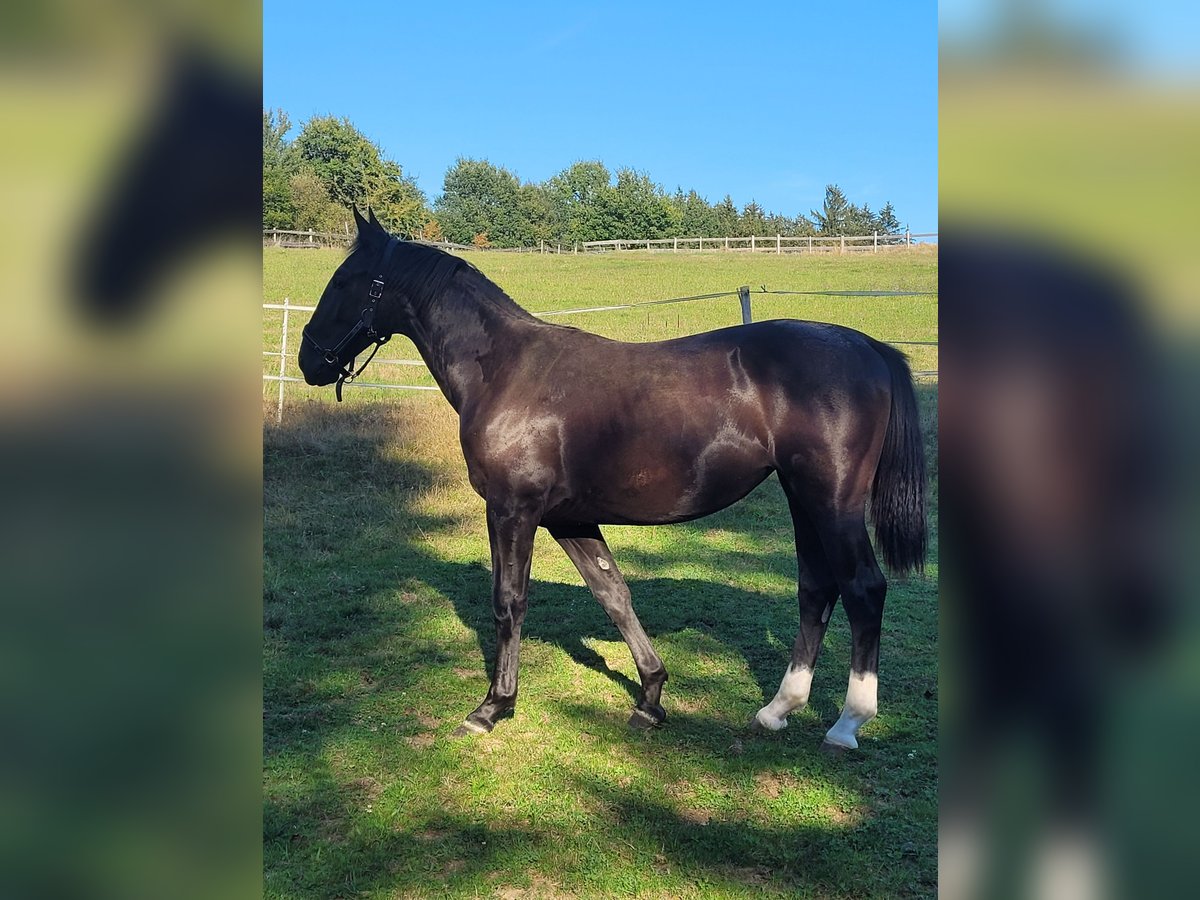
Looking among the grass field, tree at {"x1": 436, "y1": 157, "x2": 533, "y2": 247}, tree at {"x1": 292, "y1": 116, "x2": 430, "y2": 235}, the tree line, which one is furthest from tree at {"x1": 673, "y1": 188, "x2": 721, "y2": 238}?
the grass field

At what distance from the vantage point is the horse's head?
439cm

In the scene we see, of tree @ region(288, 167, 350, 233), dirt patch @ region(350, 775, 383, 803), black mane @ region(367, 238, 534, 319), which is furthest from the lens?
tree @ region(288, 167, 350, 233)

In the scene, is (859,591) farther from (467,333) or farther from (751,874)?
(467,333)

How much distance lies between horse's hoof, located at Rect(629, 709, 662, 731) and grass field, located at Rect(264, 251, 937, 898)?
0.06m

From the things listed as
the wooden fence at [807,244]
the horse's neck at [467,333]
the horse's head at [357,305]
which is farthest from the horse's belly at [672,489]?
the wooden fence at [807,244]

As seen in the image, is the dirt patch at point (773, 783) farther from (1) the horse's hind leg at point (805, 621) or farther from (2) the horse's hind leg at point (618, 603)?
(2) the horse's hind leg at point (618, 603)

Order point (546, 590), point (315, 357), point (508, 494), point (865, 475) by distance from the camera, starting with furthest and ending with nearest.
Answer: point (546, 590) < point (315, 357) < point (508, 494) < point (865, 475)

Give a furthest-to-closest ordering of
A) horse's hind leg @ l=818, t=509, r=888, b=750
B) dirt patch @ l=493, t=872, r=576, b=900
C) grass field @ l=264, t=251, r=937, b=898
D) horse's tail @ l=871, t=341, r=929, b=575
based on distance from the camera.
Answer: horse's tail @ l=871, t=341, r=929, b=575, horse's hind leg @ l=818, t=509, r=888, b=750, grass field @ l=264, t=251, r=937, b=898, dirt patch @ l=493, t=872, r=576, b=900

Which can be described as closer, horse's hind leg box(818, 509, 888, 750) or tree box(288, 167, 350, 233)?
horse's hind leg box(818, 509, 888, 750)

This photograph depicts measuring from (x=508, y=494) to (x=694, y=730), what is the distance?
144cm

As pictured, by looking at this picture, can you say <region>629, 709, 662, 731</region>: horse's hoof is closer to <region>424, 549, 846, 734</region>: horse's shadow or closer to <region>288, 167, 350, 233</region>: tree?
<region>424, 549, 846, 734</region>: horse's shadow
